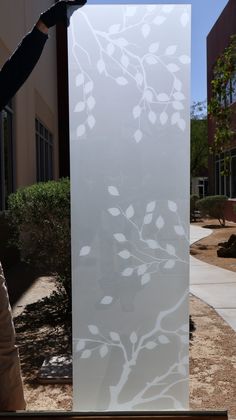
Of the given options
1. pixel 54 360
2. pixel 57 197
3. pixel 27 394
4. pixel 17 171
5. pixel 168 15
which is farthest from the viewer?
pixel 17 171

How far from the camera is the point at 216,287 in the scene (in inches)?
331

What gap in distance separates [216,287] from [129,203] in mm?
5926

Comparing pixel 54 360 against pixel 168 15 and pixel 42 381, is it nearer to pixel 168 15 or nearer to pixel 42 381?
pixel 42 381

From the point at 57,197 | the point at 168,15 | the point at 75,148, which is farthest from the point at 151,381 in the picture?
the point at 57,197

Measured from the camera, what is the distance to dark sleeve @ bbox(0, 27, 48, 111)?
7.86 feet

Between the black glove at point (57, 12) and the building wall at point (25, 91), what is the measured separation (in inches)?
306

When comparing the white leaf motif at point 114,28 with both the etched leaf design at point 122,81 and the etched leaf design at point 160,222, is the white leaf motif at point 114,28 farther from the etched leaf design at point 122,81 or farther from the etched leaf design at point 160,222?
the etched leaf design at point 160,222

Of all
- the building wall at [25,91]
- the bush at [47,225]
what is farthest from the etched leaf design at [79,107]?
the building wall at [25,91]

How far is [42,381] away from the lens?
4.32 meters

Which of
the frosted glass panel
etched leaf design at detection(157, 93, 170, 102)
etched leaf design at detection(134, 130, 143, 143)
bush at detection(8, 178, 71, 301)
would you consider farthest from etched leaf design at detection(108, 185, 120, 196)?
bush at detection(8, 178, 71, 301)

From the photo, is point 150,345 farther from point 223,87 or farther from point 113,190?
point 223,87

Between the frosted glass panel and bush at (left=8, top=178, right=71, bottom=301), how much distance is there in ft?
8.87

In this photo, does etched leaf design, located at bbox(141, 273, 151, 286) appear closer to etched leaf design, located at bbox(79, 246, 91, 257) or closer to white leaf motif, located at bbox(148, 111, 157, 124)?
etched leaf design, located at bbox(79, 246, 91, 257)

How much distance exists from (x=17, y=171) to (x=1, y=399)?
9.49 meters
